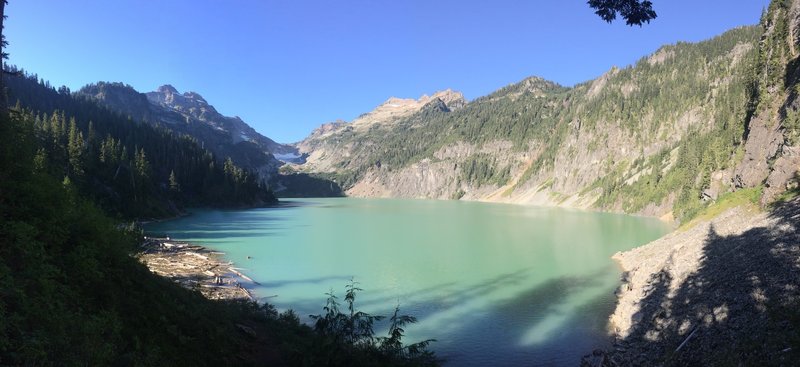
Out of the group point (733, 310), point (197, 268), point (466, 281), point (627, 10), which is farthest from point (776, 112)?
point (197, 268)

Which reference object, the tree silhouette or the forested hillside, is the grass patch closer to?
the tree silhouette

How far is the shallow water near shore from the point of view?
66.8 feet

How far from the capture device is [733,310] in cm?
1545

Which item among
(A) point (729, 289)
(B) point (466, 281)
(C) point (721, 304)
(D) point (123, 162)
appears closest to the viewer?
(C) point (721, 304)

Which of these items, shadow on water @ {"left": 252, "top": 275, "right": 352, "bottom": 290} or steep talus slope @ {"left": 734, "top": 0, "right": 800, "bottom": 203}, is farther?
steep talus slope @ {"left": 734, "top": 0, "right": 800, "bottom": 203}

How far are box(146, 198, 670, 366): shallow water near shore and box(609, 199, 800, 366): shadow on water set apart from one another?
2.83m

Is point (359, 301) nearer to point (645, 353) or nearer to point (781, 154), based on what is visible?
point (645, 353)

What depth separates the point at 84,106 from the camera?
18625cm

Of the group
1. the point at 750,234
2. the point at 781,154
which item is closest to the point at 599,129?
the point at 781,154

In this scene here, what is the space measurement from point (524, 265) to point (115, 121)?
594ft

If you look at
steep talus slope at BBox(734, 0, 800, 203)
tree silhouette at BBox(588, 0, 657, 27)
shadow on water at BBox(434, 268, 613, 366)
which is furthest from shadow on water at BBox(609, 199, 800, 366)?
steep talus slope at BBox(734, 0, 800, 203)

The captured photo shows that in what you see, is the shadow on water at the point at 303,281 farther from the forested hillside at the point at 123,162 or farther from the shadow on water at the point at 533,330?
the shadow on water at the point at 533,330

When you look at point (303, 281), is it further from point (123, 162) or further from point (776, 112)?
point (123, 162)

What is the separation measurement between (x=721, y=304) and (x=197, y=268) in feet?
112
